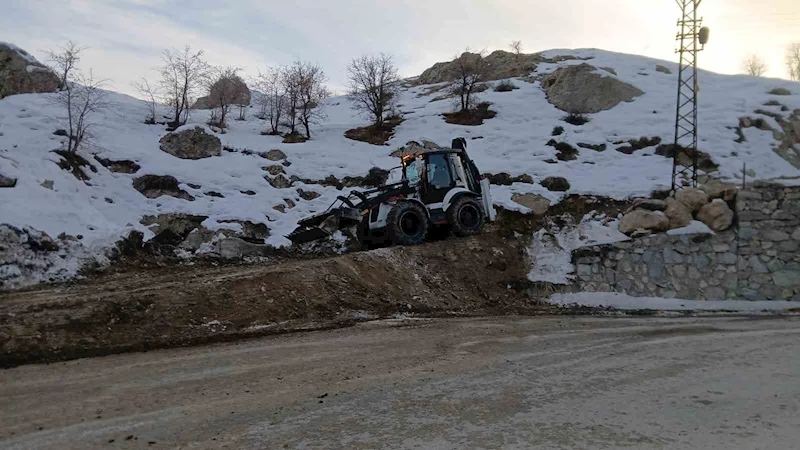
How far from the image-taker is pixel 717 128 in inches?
1004

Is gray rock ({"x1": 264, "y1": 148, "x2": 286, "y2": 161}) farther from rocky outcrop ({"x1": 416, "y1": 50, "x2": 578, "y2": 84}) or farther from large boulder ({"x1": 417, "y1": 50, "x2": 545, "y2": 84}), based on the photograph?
rocky outcrop ({"x1": 416, "y1": 50, "x2": 578, "y2": 84})

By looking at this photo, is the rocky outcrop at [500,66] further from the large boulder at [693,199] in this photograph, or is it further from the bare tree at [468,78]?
the large boulder at [693,199]

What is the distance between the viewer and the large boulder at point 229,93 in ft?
106

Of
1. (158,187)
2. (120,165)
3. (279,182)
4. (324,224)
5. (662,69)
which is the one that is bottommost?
(324,224)

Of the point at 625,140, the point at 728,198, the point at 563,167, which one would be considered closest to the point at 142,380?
the point at 728,198

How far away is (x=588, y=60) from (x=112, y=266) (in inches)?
1519

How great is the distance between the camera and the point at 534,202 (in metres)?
A: 18.4

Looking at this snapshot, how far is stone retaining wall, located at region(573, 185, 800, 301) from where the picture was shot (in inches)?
550

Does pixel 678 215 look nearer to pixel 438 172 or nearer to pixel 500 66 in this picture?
pixel 438 172

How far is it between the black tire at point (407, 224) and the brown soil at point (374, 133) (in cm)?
1439

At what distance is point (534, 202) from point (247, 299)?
468 inches

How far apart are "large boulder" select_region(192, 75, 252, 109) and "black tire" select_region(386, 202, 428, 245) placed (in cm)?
2149

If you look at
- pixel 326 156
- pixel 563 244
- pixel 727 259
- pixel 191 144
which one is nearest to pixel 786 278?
pixel 727 259

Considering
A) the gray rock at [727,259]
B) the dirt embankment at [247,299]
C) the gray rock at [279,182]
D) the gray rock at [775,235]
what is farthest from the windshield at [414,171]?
the gray rock at [775,235]
